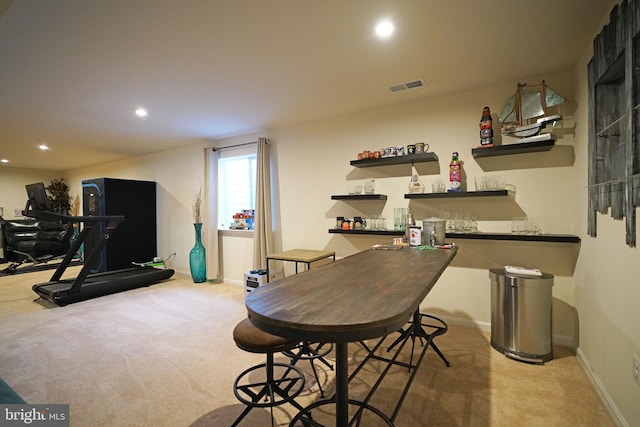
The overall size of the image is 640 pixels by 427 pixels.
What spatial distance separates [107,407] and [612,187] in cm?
334

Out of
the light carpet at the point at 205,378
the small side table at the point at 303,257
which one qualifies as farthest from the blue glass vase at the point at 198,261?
the small side table at the point at 303,257

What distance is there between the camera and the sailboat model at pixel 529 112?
2.52 metres

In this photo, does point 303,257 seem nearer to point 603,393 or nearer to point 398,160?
point 398,160

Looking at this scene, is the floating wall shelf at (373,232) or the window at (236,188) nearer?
the floating wall shelf at (373,232)

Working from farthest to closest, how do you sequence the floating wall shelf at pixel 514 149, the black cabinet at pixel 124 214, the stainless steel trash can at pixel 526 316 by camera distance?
the black cabinet at pixel 124 214 → the floating wall shelf at pixel 514 149 → the stainless steel trash can at pixel 526 316

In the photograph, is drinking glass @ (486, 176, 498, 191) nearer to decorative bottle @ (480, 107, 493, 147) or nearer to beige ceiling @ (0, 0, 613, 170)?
decorative bottle @ (480, 107, 493, 147)

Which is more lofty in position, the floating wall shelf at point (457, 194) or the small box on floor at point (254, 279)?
the floating wall shelf at point (457, 194)

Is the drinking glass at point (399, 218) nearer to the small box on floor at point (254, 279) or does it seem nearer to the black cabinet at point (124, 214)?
the small box on floor at point (254, 279)

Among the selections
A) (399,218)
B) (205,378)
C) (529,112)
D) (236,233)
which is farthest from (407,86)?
(236,233)

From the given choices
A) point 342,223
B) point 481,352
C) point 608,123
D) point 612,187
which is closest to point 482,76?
point 608,123

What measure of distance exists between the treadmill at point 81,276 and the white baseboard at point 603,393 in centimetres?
527

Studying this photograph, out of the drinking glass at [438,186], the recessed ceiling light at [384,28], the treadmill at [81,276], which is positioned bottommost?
the treadmill at [81,276]

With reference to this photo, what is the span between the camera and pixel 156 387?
6.68 ft

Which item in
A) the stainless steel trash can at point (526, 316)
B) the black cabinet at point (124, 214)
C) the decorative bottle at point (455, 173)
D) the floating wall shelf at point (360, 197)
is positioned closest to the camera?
the stainless steel trash can at point (526, 316)
